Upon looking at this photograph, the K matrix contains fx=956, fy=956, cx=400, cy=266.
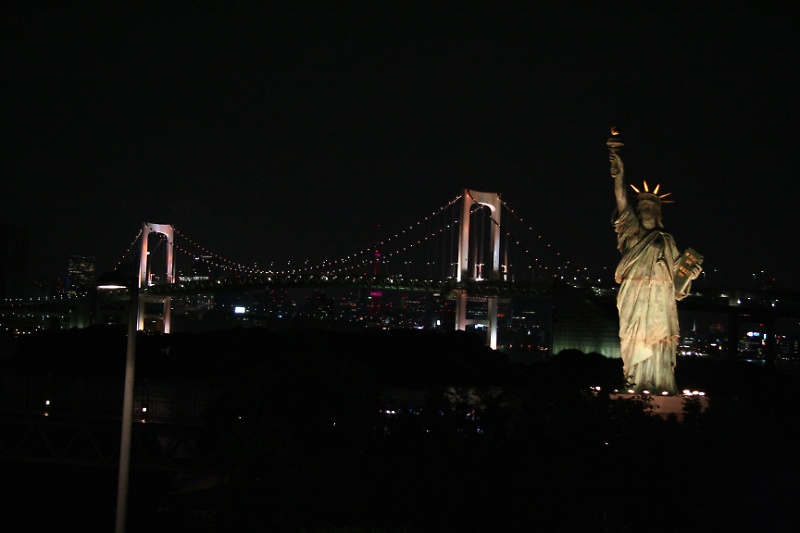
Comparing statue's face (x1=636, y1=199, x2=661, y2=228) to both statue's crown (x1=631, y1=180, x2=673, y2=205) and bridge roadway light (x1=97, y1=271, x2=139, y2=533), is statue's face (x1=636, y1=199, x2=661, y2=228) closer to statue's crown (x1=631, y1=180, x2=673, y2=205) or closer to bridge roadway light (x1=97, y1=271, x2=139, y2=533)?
statue's crown (x1=631, y1=180, x2=673, y2=205)

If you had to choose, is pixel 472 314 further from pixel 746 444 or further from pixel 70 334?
pixel 746 444

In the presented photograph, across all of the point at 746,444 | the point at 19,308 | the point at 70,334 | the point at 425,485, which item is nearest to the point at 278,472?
the point at 425,485

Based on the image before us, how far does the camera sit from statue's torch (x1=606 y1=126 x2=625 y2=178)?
1853cm

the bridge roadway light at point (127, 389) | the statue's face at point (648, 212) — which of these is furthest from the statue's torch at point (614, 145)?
the bridge roadway light at point (127, 389)

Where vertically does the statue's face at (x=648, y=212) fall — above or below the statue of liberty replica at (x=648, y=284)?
above

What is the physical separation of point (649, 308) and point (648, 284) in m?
0.46

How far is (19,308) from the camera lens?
8450 cm

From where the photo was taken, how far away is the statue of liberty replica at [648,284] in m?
18.0

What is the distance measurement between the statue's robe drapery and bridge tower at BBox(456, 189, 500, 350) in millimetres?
36112

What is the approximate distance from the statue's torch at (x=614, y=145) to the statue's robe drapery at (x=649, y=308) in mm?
1125

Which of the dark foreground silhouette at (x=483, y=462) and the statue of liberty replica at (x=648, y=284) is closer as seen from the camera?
the dark foreground silhouette at (x=483, y=462)

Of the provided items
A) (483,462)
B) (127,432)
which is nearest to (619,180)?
(483,462)

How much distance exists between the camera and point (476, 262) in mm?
61031

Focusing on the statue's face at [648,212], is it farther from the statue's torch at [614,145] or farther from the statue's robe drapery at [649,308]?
the statue's torch at [614,145]
